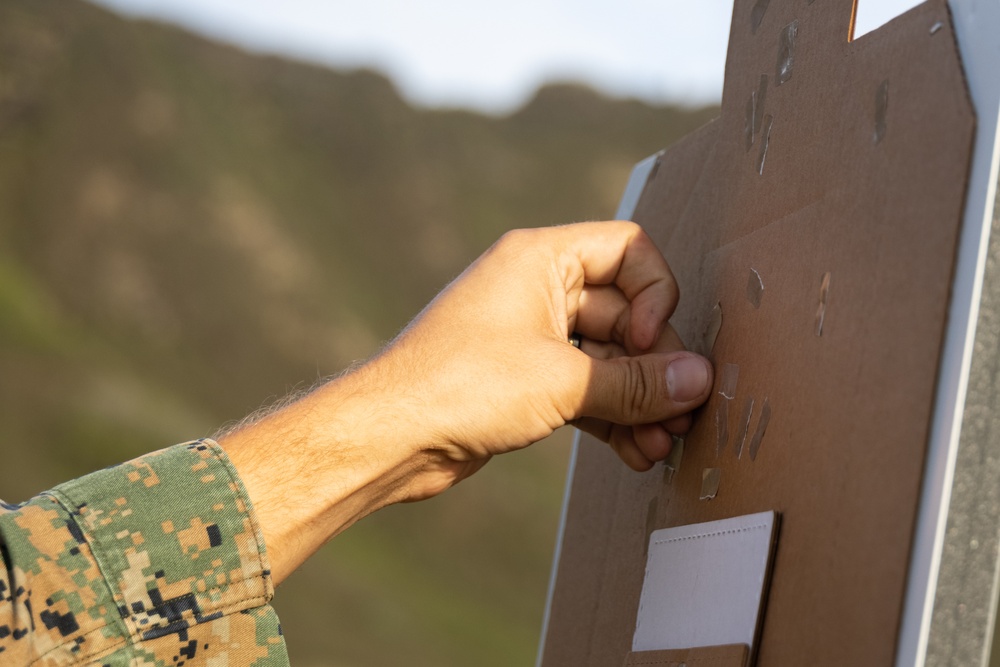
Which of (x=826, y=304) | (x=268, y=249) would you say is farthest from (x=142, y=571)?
(x=268, y=249)

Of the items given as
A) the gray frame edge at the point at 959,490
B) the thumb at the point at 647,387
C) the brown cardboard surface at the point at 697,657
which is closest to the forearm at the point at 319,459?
the thumb at the point at 647,387

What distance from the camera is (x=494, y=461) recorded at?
905 cm

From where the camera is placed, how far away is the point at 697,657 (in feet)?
2.53

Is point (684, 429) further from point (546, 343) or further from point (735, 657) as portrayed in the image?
point (735, 657)

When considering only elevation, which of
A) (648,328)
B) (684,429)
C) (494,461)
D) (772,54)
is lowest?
(684,429)

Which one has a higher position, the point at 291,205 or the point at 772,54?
the point at 291,205

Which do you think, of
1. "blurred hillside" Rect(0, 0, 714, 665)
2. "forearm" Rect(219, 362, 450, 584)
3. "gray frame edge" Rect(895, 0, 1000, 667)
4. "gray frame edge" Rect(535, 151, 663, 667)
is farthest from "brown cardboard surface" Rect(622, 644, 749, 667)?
"blurred hillside" Rect(0, 0, 714, 665)

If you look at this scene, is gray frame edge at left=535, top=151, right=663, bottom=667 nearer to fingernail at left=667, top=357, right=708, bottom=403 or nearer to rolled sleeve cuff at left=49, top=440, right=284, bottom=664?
fingernail at left=667, top=357, right=708, bottom=403

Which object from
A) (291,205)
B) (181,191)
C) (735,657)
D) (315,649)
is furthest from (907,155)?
(291,205)

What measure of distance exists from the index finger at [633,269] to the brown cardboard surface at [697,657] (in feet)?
1.10

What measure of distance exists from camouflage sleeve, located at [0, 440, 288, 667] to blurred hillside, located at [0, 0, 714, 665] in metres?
5.26

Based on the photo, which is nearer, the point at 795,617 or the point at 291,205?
the point at 795,617

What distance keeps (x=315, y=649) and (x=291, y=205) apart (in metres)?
6.42

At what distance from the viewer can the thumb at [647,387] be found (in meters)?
0.94
